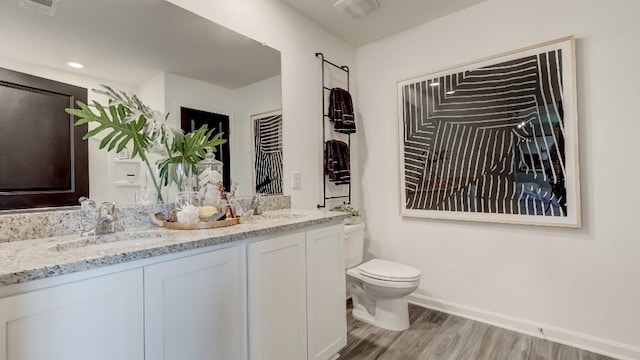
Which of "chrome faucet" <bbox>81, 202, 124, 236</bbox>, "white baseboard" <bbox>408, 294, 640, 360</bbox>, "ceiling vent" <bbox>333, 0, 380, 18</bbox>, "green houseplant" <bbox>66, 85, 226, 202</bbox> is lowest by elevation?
"white baseboard" <bbox>408, 294, 640, 360</bbox>

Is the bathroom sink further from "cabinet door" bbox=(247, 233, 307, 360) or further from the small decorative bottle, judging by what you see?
"cabinet door" bbox=(247, 233, 307, 360)

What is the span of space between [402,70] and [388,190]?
110cm

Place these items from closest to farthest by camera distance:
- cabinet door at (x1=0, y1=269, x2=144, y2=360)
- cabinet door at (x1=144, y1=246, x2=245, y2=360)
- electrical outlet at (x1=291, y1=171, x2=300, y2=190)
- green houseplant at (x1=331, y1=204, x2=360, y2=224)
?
cabinet door at (x1=0, y1=269, x2=144, y2=360) → cabinet door at (x1=144, y1=246, x2=245, y2=360) → electrical outlet at (x1=291, y1=171, x2=300, y2=190) → green houseplant at (x1=331, y1=204, x2=360, y2=224)

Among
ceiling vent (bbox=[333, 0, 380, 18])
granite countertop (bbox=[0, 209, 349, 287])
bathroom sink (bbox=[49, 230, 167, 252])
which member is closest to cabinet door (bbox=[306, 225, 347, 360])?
granite countertop (bbox=[0, 209, 349, 287])

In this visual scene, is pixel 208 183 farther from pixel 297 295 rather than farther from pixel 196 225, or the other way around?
pixel 297 295

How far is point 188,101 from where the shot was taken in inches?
66.9

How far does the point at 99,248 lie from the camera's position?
3.75 feet

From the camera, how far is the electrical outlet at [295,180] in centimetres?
224

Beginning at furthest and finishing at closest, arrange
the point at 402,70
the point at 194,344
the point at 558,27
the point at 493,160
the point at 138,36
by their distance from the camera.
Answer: the point at 402,70
the point at 493,160
the point at 558,27
the point at 138,36
the point at 194,344

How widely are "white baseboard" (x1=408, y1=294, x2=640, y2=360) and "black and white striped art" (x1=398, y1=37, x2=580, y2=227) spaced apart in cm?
72

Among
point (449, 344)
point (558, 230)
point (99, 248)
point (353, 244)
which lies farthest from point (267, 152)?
point (558, 230)

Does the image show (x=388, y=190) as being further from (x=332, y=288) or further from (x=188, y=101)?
(x=188, y=101)

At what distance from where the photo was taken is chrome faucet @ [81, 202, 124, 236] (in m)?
1.21

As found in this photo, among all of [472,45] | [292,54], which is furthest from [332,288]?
[472,45]
